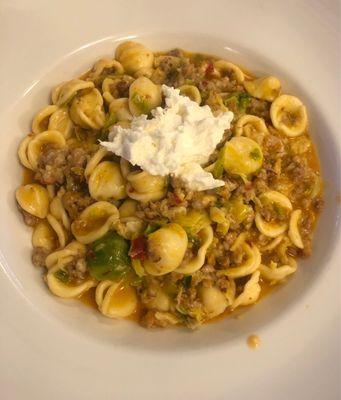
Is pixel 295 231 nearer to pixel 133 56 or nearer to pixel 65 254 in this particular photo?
pixel 65 254

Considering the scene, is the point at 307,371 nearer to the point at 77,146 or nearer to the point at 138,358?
the point at 138,358

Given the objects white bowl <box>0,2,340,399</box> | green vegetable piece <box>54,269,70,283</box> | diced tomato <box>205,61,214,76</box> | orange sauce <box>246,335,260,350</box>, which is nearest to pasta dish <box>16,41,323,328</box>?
green vegetable piece <box>54,269,70,283</box>

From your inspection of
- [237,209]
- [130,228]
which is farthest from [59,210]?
[237,209]

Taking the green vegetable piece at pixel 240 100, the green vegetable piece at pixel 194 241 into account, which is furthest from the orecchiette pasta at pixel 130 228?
the green vegetable piece at pixel 240 100

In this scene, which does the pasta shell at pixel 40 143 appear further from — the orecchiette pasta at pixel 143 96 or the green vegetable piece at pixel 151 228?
the green vegetable piece at pixel 151 228

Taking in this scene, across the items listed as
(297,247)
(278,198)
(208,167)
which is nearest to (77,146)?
(208,167)
